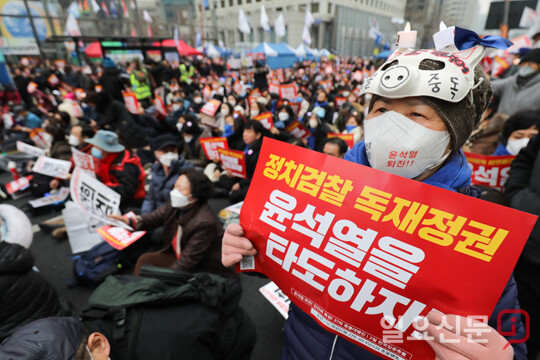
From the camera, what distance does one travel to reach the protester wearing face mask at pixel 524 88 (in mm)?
3438

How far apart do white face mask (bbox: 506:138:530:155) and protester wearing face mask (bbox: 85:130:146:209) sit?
4.93m

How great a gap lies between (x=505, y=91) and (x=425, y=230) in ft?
15.4

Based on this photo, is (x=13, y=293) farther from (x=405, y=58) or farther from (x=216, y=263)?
(x=405, y=58)

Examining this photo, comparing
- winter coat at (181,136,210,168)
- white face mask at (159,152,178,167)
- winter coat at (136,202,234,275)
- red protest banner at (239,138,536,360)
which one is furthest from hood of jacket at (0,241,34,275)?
winter coat at (181,136,210,168)

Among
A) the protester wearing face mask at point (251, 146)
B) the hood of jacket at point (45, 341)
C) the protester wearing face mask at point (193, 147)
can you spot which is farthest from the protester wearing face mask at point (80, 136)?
the hood of jacket at point (45, 341)

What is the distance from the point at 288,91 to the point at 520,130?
22.7 ft

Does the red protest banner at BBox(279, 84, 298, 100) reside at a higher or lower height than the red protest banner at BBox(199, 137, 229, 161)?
higher

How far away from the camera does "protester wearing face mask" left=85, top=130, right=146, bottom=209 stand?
13.6 feet

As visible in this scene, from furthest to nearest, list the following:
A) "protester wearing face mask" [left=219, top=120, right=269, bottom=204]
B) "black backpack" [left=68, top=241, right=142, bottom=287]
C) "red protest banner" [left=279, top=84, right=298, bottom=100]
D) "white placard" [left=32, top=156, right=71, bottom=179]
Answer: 1. "red protest banner" [left=279, top=84, right=298, bottom=100]
2. "protester wearing face mask" [left=219, top=120, right=269, bottom=204]
3. "white placard" [left=32, top=156, right=71, bottom=179]
4. "black backpack" [left=68, top=241, right=142, bottom=287]

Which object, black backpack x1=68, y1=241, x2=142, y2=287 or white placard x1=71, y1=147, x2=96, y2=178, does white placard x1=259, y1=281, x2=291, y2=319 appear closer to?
black backpack x1=68, y1=241, x2=142, y2=287

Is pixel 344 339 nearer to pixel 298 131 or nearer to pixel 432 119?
pixel 432 119

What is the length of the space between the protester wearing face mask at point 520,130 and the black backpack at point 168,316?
306 cm

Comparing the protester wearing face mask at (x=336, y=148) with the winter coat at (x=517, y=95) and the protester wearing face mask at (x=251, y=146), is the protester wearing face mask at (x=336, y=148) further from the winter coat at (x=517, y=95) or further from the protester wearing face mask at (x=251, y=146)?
the winter coat at (x=517, y=95)

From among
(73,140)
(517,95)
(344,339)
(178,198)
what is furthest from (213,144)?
(517,95)
